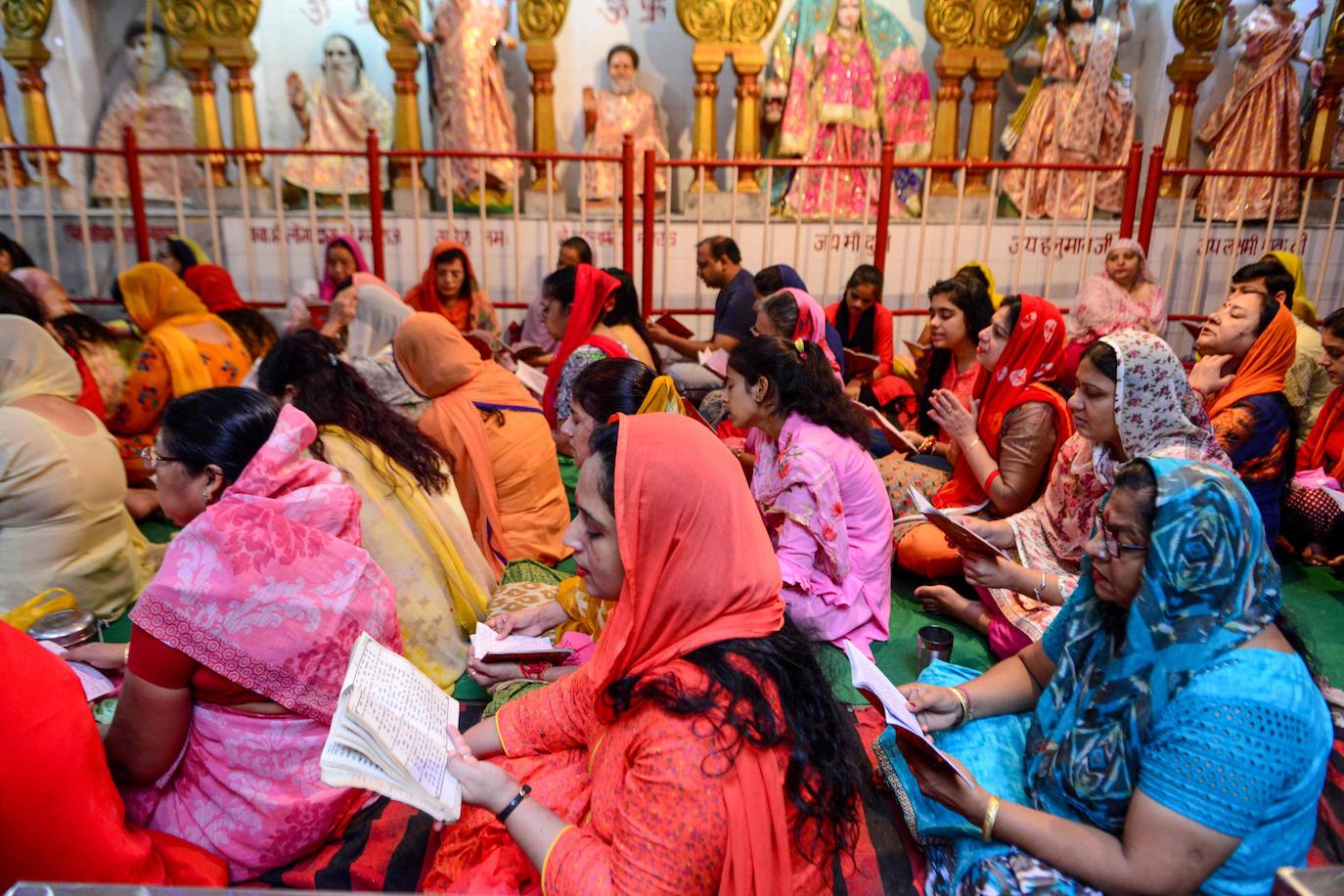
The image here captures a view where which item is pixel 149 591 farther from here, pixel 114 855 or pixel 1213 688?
pixel 1213 688

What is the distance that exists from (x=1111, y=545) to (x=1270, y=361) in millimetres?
2338

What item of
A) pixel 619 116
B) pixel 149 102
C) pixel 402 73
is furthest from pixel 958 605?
pixel 149 102

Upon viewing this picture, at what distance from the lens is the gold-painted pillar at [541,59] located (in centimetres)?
718

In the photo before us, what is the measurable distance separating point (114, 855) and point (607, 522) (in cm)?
93

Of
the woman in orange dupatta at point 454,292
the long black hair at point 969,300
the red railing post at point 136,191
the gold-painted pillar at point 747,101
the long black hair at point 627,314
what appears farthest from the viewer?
the gold-painted pillar at point 747,101

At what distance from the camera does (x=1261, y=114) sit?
24.1 feet

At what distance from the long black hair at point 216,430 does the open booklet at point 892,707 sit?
47.0 inches

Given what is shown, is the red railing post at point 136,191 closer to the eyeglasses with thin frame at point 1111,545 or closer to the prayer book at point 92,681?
the prayer book at point 92,681

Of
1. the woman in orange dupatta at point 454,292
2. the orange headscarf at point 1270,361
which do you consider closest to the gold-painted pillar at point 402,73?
the woman in orange dupatta at point 454,292

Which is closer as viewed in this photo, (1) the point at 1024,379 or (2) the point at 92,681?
(2) the point at 92,681

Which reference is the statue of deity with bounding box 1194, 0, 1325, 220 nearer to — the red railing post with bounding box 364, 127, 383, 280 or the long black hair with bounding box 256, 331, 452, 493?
the red railing post with bounding box 364, 127, 383, 280

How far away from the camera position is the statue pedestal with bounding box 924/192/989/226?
7.04 metres

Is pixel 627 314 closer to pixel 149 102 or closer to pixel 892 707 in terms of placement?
pixel 892 707

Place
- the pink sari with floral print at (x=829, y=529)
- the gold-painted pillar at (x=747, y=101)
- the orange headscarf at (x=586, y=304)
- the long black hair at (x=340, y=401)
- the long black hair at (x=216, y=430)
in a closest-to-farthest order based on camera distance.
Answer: the long black hair at (x=216, y=430) → the long black hair at (x=340, y=401) → the pink sari with floral print at (x=829, y=529) → the orange headscarf at (x=586, y=304) → the gold-painted pillar at (x=747, y=101)
